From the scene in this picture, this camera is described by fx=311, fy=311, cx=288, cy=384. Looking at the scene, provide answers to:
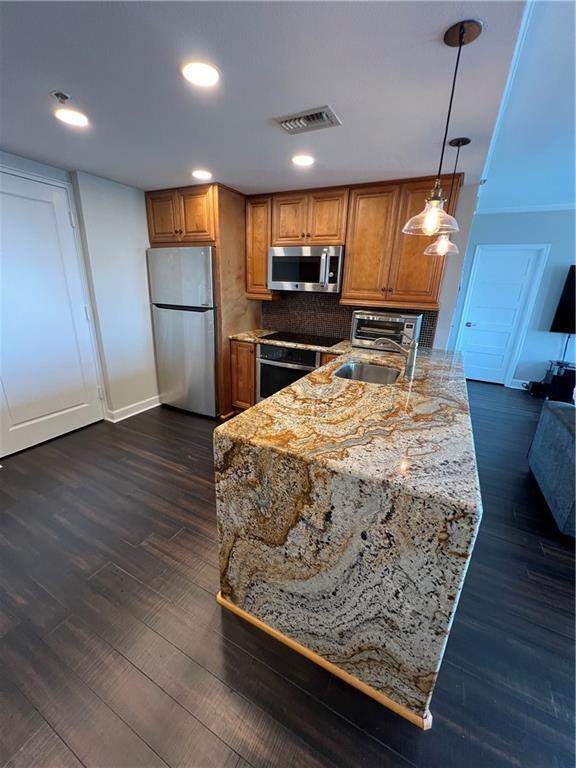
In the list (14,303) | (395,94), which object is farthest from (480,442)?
(14,303)

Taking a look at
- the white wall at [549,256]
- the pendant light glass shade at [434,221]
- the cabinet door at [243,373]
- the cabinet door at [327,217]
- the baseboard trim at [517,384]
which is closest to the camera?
the pendant light glass shade at [434,221]

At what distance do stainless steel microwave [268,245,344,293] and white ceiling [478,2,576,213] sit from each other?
4.75ft

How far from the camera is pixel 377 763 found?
1021 mm

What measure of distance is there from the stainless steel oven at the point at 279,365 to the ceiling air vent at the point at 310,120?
1.68 metres

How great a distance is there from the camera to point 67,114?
1735mm

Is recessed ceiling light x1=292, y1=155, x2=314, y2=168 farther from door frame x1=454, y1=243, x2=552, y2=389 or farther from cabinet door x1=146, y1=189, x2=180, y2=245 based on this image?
door frame x1=454, y1=243, x2=552, y2=389

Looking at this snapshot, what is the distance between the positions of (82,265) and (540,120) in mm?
3817

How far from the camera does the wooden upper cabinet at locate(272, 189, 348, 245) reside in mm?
2887

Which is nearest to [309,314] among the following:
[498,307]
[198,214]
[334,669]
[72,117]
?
[198,214]

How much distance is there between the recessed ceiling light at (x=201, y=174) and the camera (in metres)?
2.54

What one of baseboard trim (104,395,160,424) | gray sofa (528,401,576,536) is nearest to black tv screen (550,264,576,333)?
gray sofa (528,401,576,536)

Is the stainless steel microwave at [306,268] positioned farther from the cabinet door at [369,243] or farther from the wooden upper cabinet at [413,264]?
the wooden upper cabinet at [413,264]

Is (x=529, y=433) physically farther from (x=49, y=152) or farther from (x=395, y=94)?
(x=49, y=152)

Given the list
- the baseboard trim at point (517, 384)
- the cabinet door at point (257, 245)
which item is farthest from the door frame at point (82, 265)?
the baseboard trim at point (517, 384)
